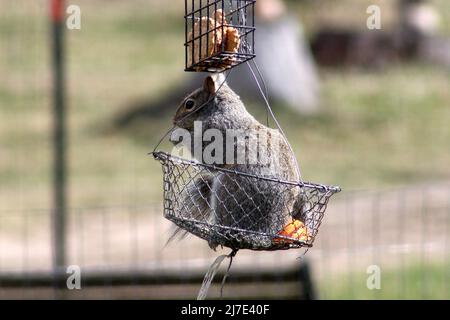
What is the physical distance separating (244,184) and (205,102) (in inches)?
21.0

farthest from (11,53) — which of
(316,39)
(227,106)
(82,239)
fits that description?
(227,106)

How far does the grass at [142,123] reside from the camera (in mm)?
14938

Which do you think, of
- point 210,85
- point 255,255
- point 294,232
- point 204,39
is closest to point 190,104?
point 210,85

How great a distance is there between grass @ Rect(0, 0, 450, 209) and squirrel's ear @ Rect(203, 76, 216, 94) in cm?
885

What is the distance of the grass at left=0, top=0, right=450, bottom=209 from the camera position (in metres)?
14.9

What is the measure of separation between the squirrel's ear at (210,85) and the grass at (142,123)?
8845 mm

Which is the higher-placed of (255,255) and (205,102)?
(205,102)

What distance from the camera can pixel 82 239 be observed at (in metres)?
12.2

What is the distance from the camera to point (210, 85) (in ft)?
17.6
